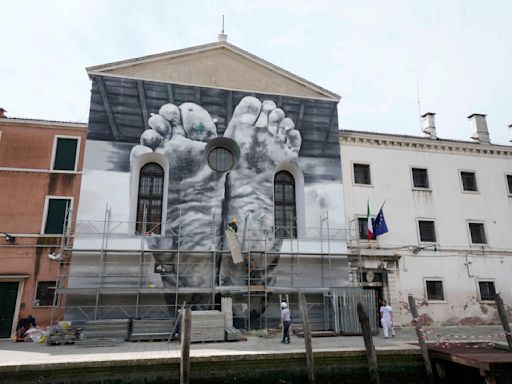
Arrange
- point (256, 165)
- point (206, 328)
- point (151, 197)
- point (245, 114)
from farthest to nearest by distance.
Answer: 1. point (245, 114)
2. point (256, 165)
3. point (151, 197)
4. point (206, 328)

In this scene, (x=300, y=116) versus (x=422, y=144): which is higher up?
(x=300, y=116)

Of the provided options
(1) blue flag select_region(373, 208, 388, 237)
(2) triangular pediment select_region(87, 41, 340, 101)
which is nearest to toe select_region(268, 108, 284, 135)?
(2) triangular pediment select_region(87, 41, 340, 101)

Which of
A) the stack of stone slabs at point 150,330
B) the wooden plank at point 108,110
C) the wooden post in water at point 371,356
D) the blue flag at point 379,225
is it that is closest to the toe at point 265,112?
the wooden plank at point 108,110

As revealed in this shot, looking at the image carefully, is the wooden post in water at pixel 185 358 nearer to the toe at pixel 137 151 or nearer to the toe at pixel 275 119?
the toe at pixel 137 151

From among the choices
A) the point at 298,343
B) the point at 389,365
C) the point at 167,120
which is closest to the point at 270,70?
the point at 167,120

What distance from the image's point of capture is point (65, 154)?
16.8 meters

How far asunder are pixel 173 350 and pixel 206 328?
1.83 metres

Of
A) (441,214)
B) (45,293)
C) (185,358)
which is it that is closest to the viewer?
(185,358)

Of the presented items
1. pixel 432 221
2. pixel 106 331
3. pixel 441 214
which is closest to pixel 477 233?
pixel 441 214

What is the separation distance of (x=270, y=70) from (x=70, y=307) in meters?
13.0

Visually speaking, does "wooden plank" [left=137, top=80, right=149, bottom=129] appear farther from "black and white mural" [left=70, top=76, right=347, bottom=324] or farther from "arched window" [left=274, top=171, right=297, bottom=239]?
"arched window" [left=274, top=171, right=297, bottom=239]

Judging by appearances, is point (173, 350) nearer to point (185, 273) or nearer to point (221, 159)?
point (185, 273)

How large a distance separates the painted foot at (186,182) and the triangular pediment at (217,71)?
155cm

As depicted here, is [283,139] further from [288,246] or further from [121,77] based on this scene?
[121,77]
